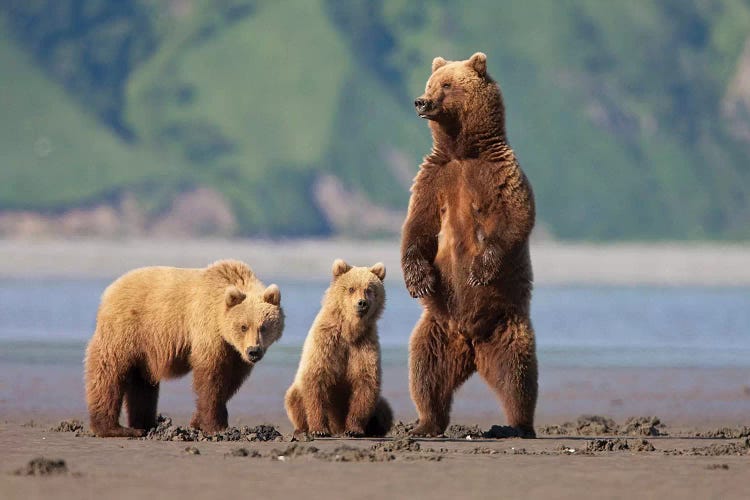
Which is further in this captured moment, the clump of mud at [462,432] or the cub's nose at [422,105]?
the clump of mud at [462,432]

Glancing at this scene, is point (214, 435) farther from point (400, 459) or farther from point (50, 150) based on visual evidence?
point (50, 150)

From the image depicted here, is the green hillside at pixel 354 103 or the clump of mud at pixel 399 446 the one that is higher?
the green hillside at pixel 354 103

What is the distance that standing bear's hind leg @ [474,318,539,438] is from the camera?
28.6ft

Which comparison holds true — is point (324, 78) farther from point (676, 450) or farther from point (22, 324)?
point (676, 450)

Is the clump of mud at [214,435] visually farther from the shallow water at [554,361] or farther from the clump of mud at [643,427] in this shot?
the clump of mud at [643,427]

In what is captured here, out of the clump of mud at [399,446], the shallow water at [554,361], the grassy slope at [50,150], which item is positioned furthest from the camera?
the grassy slope at [50,150]

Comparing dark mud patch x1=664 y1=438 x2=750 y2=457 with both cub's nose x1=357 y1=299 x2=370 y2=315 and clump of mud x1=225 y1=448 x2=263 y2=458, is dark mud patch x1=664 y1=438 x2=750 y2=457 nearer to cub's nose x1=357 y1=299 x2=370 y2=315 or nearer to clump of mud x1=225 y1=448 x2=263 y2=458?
cub's nose x1=357 y1=299 x2=370 y2=315

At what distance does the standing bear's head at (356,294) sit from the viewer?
8.34 m

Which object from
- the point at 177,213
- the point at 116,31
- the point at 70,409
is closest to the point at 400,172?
the point at 177,213

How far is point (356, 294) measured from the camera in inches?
331

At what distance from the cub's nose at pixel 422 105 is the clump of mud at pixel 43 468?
118 inches

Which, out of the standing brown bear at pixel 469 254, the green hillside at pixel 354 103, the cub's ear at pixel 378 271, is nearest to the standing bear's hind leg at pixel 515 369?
the standing brown bear at pixel 469 254

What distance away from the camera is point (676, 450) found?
8.16m

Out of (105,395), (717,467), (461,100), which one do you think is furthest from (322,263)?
(717,467)
